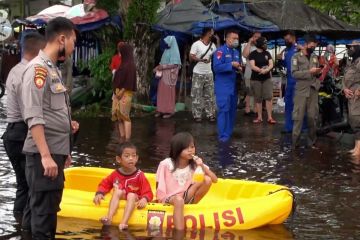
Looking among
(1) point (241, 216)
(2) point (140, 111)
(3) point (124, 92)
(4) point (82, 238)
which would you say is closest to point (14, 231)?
(4) point (82, 238)

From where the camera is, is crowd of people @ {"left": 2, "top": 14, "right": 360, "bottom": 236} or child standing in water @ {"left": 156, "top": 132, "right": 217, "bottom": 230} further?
child standing in water @ {"left": 156, "top": 132, "right": 217, "bottom": 230}

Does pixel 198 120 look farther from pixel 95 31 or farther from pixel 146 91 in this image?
pixel 95 31

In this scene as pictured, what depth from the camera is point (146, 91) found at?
17.0m

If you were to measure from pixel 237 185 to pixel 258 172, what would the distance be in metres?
2.25

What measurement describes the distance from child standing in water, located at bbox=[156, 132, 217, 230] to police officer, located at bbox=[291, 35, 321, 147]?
15.7 feet

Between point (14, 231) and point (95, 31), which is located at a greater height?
point (95, 31)

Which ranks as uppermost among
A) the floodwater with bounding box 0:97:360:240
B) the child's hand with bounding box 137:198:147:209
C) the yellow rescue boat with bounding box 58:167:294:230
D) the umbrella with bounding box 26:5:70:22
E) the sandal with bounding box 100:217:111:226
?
the umbrella with bounding box 26:5:70:22

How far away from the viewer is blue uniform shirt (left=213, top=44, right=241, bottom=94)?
11969 millimetres

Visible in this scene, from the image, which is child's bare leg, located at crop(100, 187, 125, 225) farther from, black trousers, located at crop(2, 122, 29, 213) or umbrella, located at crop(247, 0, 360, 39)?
umbrella, located at crop(247, 0, 360, 39)

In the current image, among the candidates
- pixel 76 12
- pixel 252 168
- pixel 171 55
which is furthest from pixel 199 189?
pixel 76 12

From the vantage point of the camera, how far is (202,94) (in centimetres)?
1534

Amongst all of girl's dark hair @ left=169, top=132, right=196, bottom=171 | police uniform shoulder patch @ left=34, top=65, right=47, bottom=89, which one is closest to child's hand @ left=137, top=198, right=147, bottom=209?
girl's dark hair @ left=169, top=132, right=196, bottom=171

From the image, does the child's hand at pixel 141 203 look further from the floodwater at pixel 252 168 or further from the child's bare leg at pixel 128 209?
the floodwater at pixel 252 168

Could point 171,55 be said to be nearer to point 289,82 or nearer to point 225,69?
point 289,82
